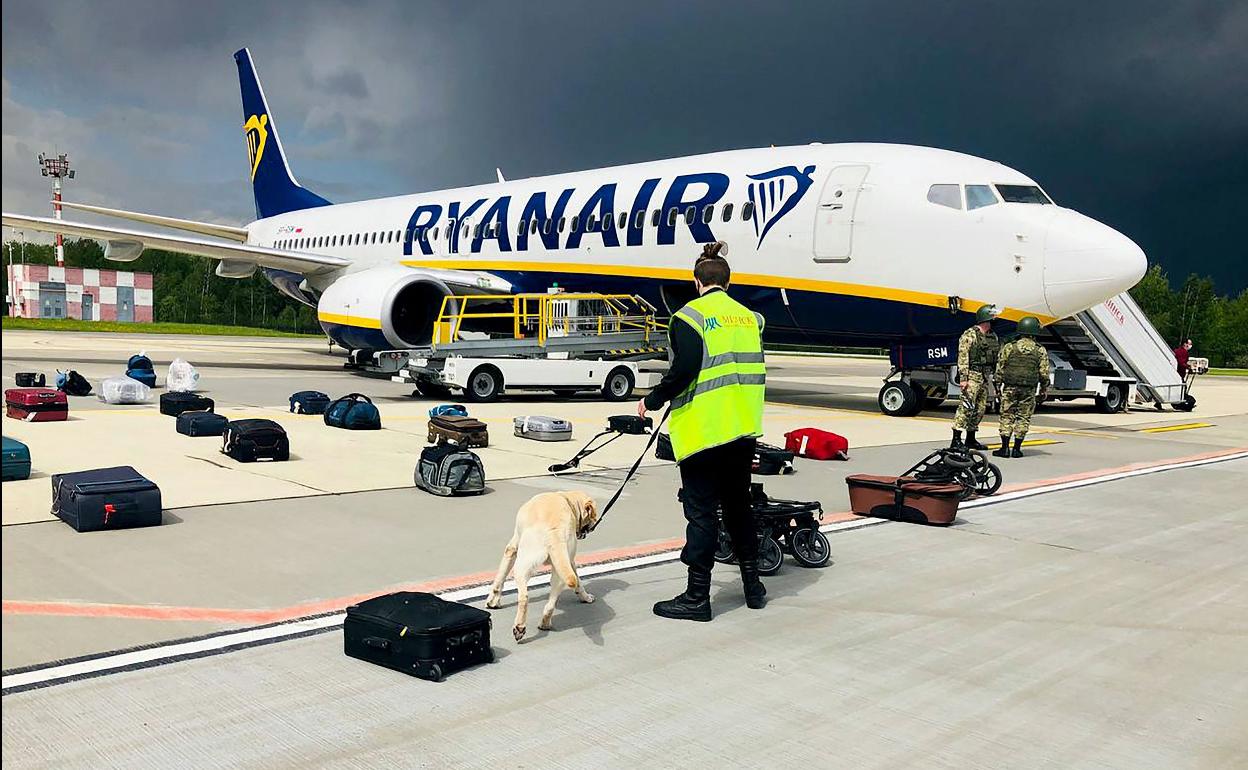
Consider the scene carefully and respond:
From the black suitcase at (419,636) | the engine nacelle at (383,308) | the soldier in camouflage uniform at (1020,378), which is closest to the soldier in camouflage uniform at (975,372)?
the soldier in camouflage uniform at (1020,378)

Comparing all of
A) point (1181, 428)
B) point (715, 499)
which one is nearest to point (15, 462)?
point (715, 499)

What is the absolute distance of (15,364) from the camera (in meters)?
20.4

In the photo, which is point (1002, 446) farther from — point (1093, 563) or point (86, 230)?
point (86, 230)

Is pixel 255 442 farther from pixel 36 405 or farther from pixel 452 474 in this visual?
pixel 36 405

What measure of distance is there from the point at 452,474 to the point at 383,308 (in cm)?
1084

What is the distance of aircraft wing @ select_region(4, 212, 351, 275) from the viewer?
19891mm

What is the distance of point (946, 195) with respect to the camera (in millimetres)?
13844

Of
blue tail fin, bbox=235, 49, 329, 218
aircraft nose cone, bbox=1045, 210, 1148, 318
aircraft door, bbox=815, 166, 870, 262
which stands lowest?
aircraft nose cone, bbox=1045, 210, 1148, 318

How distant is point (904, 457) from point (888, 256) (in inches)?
168

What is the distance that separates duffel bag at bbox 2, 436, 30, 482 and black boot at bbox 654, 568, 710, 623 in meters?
5.47

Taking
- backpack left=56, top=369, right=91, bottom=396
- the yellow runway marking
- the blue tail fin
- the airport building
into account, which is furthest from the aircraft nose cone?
the airport building

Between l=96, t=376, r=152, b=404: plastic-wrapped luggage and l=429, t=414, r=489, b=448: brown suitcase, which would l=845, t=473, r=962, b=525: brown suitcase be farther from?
l=96, t=376, r=152, b=404: plastic-wrapped luggage

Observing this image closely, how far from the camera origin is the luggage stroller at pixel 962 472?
25.5 ft

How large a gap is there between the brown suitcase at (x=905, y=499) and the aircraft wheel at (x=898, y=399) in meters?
8.38
